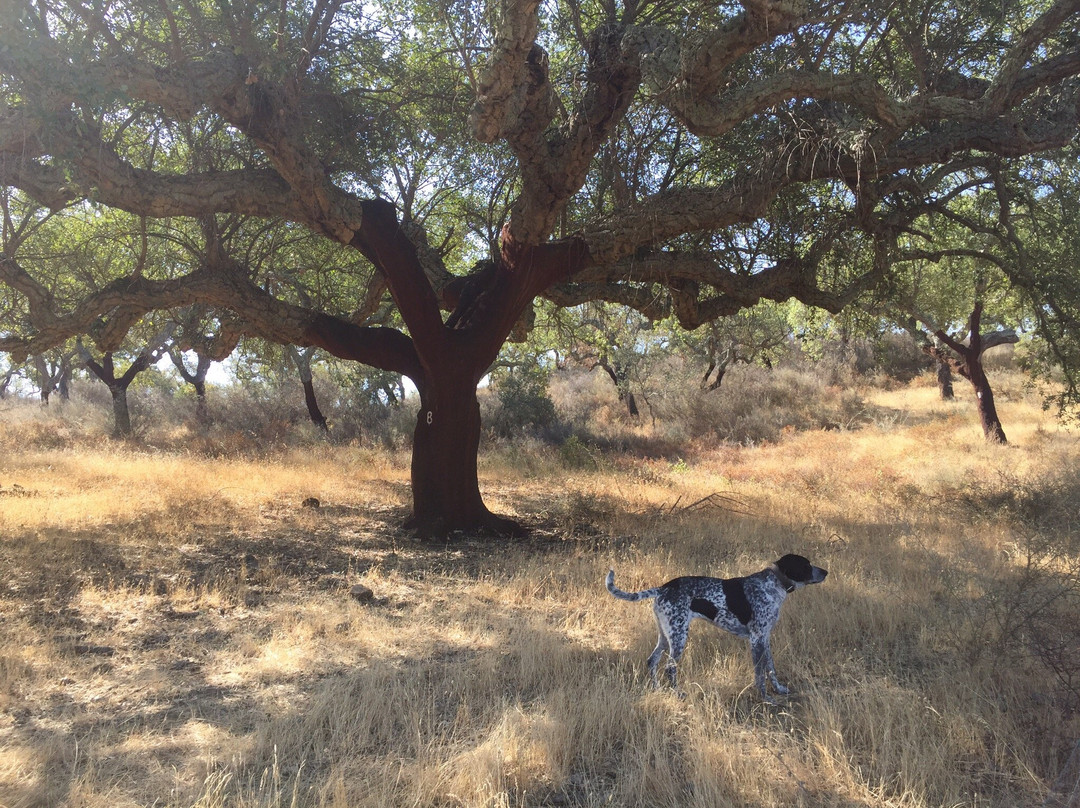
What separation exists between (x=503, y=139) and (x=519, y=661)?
6931 millimetres

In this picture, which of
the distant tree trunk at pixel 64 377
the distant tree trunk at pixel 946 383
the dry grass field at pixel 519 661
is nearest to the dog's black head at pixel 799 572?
the dry grass field at pixel 519 661

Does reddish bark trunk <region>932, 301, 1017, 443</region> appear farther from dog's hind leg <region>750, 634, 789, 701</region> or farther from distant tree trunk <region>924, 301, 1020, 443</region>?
dog's hind leg <region>750, 634, 789, 701</region>

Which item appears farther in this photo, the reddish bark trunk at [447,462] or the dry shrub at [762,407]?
the dry shrub at [762,407]

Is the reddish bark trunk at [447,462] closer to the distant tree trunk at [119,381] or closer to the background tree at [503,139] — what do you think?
the background tree at [503,139]

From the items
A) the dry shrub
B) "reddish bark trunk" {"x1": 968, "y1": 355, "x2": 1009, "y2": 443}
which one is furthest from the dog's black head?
the dry shrub

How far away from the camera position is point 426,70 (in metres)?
9.52

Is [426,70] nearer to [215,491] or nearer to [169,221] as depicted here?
[169,221]

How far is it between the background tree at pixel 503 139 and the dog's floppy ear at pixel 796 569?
3828 mm

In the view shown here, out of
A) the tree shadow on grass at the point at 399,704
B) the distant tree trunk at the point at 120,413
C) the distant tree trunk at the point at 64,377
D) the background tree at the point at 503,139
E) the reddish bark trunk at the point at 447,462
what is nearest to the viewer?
the tree shadow on grass at the point at 399,704

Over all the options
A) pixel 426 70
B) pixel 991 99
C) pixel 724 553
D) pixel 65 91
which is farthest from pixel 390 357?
pixel 991 99

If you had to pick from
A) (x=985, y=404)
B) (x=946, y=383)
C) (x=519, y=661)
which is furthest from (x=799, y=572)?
(x=946, y=383)

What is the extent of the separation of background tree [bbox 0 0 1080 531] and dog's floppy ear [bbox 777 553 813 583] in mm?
3828

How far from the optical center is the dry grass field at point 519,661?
2.97 metres

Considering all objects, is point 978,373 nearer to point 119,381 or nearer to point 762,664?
point 762,664
